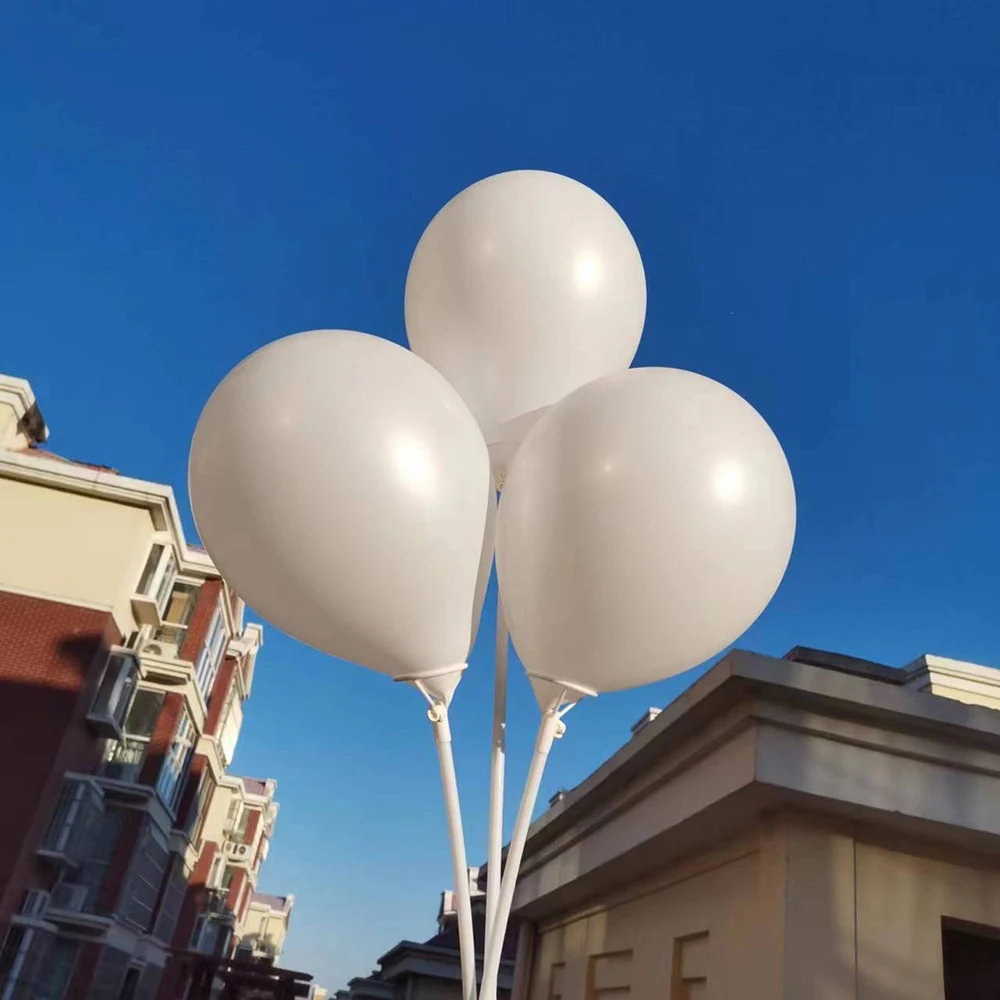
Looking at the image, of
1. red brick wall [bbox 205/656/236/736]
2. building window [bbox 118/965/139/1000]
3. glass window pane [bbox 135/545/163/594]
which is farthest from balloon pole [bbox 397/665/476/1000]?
red brick wall [bbox 205/656/236/736]

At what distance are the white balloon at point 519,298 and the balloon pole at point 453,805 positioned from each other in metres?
0.74

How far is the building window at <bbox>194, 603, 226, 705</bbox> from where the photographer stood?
22344 millimetres

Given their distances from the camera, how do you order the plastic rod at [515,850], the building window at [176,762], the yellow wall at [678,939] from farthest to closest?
the building window at [176,762]
the yellow wall at [678,939]
the plastic rod at [515,850]

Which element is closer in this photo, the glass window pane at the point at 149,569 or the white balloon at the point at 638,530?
the white balloon at the point at 638,530

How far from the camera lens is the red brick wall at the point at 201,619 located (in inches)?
853

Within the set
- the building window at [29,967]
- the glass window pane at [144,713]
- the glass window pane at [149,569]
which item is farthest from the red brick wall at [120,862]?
the glass window pane at [149,569]

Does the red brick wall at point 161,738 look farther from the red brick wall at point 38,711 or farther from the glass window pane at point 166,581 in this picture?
the glass window pane at point 166,581

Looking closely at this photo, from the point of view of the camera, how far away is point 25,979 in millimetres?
14992

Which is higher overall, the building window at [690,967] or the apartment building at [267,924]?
the apartment building at [267,924]

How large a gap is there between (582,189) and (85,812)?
17.2 metres

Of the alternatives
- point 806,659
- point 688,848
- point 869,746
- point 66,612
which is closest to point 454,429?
point 869,746

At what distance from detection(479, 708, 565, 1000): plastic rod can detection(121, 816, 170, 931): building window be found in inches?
776

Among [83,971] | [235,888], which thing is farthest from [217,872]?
[83,971]

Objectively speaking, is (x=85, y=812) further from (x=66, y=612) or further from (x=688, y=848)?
(x=688, y=848)
